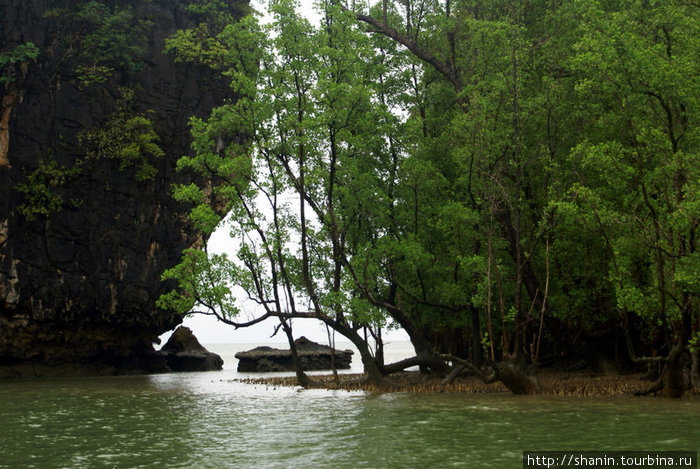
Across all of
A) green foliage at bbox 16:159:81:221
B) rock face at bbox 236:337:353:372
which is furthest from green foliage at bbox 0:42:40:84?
rock face at bbox 236:337:353:372

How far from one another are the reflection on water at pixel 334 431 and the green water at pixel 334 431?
0.08ft

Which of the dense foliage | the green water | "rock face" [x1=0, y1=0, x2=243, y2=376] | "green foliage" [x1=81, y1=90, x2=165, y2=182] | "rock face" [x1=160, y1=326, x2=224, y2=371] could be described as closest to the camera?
the green water

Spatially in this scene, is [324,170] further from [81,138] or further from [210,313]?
[81,138]

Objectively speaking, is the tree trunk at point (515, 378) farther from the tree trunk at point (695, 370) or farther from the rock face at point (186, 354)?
the rock face at point (186, 354)

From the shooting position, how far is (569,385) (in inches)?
966

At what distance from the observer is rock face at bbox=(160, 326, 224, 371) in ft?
186

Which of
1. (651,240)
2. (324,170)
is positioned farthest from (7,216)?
(651,240)

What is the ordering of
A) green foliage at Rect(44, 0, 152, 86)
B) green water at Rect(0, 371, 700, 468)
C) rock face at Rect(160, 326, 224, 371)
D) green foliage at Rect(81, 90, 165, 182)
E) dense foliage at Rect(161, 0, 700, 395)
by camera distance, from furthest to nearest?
1. rock face at Rect(160, 326, 224, 371)
2. green foliage at Rect(44, 0, 152, 86)
3. green foliage at Rect(81, 90, 165, 182)
4. dense foliage at Rect(161, 0, 700, 395)
5. green water at Rect(0, 371, 700, 468)

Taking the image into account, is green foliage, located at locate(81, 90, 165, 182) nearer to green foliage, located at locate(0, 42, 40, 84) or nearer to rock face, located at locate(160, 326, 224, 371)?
green foliage, located at locate(0, 42, 40, 84)

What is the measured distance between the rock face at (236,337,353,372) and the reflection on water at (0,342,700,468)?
33107mm

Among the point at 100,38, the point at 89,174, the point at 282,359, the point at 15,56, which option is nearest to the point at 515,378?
the point at 89,174

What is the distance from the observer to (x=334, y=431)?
14.2 m

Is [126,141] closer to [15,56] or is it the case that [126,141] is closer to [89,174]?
[89,174]

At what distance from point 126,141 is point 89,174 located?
3410 mm
